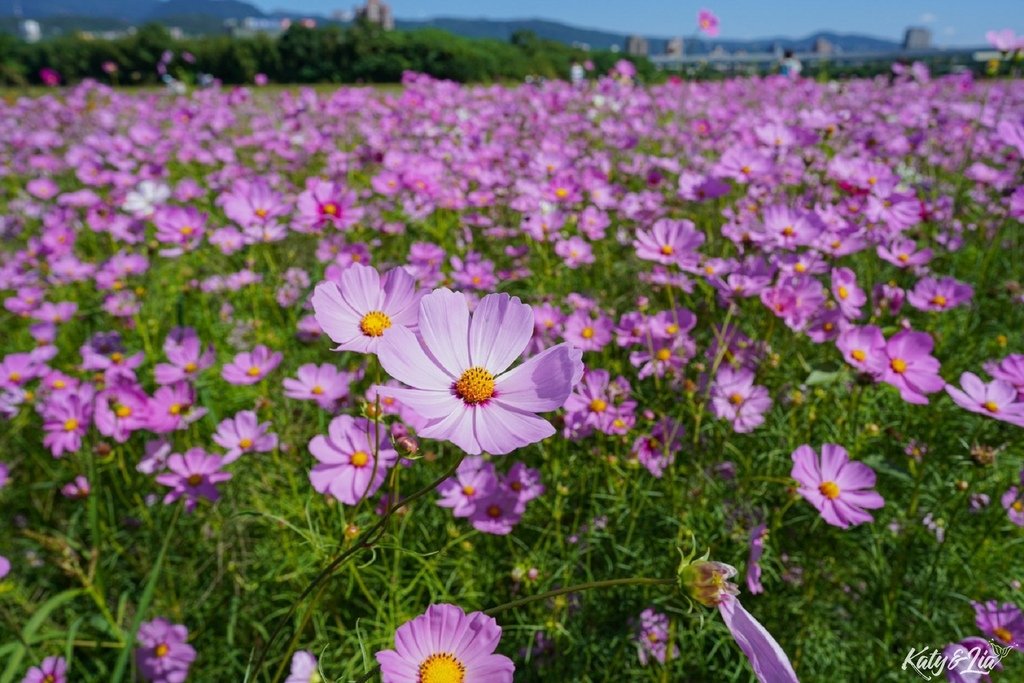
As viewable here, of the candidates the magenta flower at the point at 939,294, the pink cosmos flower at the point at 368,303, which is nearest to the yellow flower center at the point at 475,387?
the pink cosmos flower at the point at 368,303

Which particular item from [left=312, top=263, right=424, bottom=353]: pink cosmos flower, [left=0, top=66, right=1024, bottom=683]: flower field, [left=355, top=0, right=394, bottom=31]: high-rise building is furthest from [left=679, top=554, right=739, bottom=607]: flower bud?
[left=355, top=0, right=394, bottom=31]: high-rise building

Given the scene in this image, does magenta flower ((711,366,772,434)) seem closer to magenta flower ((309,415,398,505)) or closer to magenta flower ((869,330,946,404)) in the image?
magenta flower ((869,330,946,404))

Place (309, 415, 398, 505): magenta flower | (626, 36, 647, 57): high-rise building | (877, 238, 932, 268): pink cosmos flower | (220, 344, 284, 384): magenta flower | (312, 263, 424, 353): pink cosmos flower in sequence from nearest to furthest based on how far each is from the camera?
(312, 263, 424, 353): pink cosmos flower → (309, 415, 398, 505): magenta flower → (220, 344, 284, 384): magenta flower → (877, 238, 932, 268): pink cosmos flower → (626, 36, 647, 57): high-rise building

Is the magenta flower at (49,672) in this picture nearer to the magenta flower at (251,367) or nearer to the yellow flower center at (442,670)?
the magenta flower at (251,367)

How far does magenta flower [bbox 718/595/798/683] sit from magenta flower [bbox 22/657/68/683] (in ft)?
3.23

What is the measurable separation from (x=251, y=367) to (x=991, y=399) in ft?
4.57

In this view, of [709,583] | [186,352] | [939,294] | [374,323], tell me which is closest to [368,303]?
[374,323]

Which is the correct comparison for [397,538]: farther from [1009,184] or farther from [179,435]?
[1009,184]

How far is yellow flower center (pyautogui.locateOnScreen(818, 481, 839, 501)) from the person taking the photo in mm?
941

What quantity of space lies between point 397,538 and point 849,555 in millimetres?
875

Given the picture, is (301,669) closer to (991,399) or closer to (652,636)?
(652,636)

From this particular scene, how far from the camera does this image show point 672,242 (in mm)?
1329

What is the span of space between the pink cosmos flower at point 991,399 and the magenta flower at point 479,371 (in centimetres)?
75

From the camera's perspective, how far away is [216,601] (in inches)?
47.7
